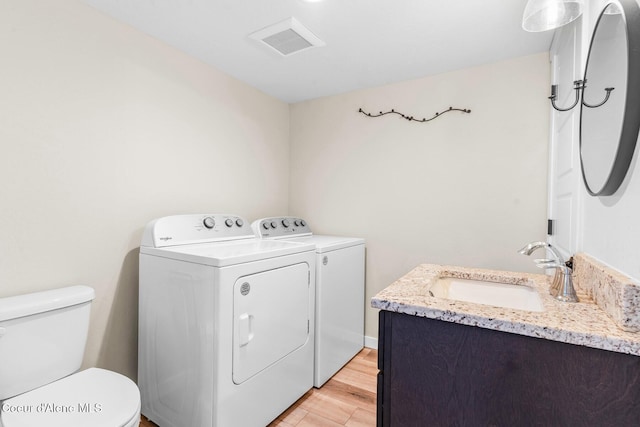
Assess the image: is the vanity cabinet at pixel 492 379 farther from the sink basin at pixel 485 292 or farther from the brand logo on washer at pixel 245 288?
the brand logo on washer at pixel 245 288

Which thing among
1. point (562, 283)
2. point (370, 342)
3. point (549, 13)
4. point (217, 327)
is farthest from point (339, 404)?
point (549, 13)

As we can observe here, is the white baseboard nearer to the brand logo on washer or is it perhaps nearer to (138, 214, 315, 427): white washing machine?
(138, 214, 315, 427): white washing machine

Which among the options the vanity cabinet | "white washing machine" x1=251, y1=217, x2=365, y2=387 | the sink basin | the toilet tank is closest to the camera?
the vanity cabinet

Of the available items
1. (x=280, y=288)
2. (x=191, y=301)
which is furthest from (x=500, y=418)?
(x=191, y=301)

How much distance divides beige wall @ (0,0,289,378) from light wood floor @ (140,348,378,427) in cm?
92

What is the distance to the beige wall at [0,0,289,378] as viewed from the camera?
1.39 metres

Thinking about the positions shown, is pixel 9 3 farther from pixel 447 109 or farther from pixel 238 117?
pixel 447 109

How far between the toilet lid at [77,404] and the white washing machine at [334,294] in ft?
3.67

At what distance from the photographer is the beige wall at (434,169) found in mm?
2049

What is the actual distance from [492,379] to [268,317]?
109 centimetres

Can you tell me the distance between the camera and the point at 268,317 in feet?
5.32

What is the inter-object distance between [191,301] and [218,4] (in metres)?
1.49

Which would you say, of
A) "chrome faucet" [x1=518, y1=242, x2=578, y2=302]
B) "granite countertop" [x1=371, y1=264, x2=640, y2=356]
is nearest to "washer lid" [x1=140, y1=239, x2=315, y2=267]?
"granite countertop" [x1=371, y1=264, x2=640, y2=356]

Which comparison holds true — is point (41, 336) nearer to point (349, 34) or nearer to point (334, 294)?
point (334, 294)
